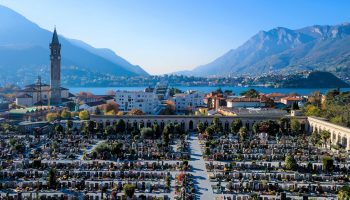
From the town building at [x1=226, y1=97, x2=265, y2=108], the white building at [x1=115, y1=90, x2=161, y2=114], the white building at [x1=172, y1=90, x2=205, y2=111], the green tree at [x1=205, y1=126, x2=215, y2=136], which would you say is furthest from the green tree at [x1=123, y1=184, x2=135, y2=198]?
the white building at [x1=172, y1=90, x2=205, y2=111]

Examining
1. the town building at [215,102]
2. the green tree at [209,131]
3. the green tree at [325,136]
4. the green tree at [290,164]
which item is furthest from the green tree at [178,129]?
the town building at [215,102]

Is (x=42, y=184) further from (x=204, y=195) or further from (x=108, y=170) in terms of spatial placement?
(x=204, y=195)

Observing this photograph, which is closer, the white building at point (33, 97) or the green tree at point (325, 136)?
the green tree at point (325, 136)

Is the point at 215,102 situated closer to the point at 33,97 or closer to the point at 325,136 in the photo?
the point at 33,97

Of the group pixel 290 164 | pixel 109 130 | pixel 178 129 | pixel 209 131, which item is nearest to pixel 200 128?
pixel 178 129

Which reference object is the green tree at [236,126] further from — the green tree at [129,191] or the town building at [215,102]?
the green tree at [129,191]

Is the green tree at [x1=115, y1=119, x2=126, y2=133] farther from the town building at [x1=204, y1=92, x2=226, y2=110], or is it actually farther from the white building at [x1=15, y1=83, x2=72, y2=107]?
the white building at [x1=15, y1=83, x2=72, y2=107]

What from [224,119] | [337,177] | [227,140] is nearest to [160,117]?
[224,119]
